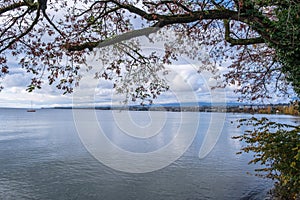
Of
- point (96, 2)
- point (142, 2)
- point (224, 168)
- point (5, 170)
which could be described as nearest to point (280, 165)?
point (142, 2)

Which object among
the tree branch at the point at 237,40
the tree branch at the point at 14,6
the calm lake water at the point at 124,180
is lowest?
the calm lake water at the point at 124,180

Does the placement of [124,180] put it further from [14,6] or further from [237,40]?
[14,6]

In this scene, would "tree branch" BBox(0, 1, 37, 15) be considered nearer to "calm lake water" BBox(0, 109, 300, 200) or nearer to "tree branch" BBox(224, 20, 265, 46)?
"tree branch" BBox(224, 20, 265, 46)

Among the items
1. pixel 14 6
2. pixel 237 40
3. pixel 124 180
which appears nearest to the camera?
pixel 14 6

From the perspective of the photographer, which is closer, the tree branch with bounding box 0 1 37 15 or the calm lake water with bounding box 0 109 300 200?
the tree branch with bounding box 0 1 37 15

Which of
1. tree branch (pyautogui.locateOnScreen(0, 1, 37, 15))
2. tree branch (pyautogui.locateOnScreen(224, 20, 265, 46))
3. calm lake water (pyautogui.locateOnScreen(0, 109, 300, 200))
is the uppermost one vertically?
tree branch (pyautogui.locateOnScreen(0, 1, 37, 15))

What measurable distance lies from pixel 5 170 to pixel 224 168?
44.2 feet

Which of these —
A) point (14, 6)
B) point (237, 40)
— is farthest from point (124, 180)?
point (14, 6)

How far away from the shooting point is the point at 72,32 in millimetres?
5797

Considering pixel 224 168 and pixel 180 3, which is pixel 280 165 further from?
pixel 224 168

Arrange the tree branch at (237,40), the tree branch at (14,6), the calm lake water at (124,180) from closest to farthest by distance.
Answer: the tree branch at (14,6), the tree branch at (237,40), the calm lake water at (124,180)

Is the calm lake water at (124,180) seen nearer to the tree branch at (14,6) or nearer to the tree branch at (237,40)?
the tree branch at (237,40)

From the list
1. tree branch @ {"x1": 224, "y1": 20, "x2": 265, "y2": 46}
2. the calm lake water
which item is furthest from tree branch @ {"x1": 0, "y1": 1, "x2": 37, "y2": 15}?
the calm lake water

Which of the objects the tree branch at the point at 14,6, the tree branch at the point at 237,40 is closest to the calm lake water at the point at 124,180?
the tree branch at the point at 237,40
